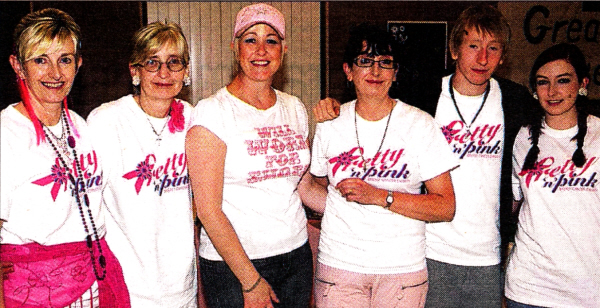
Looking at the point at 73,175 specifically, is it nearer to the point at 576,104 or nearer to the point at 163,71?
the point at 163,71

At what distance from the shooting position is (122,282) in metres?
2.09

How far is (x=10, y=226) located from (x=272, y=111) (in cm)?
104

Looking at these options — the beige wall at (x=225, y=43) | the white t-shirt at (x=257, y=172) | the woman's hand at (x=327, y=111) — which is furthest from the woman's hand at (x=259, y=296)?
the beige wall at (x=225, y=43)

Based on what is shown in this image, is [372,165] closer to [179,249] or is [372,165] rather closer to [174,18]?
[179,249]

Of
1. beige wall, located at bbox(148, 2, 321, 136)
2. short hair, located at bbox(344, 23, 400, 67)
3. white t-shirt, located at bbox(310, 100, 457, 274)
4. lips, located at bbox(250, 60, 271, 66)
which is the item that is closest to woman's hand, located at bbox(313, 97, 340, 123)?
white t-shirt, located at bbox(310, 100, 457, 274)

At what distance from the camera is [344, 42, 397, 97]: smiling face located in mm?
2221

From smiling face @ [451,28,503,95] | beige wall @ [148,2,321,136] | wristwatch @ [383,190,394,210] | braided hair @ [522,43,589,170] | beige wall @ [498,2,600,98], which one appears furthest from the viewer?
beige wall @ [498,2,600,98]

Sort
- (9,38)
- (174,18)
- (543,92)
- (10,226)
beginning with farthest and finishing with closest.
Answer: (174,18), (543,92), (9,38), (10,226)

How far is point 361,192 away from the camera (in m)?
2.14

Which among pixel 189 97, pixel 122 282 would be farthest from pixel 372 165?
pixel 189 97

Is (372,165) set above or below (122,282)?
above

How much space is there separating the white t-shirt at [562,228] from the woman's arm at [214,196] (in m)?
1.17

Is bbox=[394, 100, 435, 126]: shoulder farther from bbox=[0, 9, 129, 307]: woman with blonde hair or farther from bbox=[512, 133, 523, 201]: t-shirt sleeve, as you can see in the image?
bbox=[0, 9, 129, 307]: woman with blonde hair

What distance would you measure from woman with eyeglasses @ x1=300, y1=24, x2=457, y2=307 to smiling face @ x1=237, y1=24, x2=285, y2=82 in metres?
0.32
